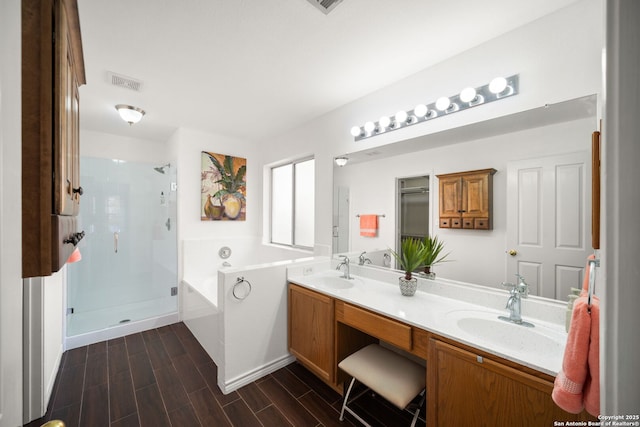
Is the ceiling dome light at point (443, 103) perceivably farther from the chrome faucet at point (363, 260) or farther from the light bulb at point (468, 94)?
the chrome faucet at point (363, 260)

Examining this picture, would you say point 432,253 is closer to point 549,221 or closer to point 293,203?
point 549,221

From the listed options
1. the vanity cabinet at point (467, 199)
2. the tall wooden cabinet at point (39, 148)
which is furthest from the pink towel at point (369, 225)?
the tall wooden cabinet at point (39, 148)

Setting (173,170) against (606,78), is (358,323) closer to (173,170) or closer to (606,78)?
(606,78)

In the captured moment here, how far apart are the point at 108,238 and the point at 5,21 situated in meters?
3.36

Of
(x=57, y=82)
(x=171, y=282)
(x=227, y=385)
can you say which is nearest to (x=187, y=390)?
(x=227, y=385)

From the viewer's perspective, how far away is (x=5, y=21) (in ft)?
1.62

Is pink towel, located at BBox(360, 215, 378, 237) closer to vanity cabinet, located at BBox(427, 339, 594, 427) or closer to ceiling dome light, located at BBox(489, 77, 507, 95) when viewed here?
vanity cabinet, located at BBox(427, 339, 594, 427)

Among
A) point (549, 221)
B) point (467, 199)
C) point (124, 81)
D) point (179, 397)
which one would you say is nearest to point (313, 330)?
point (179, 397)

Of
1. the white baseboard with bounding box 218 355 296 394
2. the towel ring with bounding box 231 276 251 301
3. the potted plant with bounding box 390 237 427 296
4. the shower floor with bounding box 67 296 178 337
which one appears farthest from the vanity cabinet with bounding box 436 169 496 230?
the shower floor with bounding box 67 296 178 337

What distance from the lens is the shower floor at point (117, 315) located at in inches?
107

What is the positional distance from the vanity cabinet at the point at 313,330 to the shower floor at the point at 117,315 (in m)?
1.91

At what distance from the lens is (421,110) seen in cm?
187

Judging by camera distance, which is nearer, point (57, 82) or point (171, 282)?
point (57, 82)

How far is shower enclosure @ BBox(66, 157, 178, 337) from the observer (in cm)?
293
